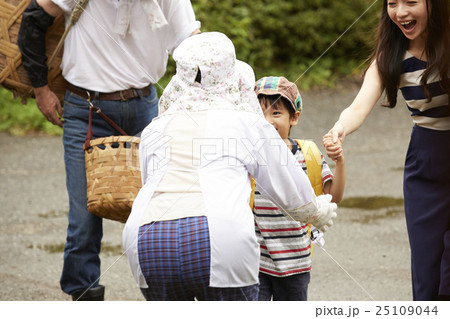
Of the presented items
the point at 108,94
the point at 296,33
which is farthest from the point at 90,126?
the point at 296,33

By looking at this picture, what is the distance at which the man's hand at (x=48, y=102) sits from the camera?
405 cm

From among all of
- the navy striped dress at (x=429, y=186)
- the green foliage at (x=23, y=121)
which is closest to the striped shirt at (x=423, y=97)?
the navy striped dress at (x=429, y=186)

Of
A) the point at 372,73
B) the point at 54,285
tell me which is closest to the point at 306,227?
the point at 372,73

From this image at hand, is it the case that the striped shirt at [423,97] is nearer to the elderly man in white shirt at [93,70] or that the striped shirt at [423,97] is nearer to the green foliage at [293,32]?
the elderly man in white shirt at [93,70]

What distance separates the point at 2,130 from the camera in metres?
9.95

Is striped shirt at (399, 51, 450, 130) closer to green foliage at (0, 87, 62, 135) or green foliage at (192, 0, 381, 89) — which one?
green foliage at (0, 87, 62, 135)

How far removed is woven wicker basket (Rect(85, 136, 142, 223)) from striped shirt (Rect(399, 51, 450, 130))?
4.25 feet

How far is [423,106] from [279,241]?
0.88 meters

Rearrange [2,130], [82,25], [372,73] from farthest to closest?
[2,130], [82,25], [372,73]

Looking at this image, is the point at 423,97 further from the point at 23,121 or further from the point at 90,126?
the point at 23,121

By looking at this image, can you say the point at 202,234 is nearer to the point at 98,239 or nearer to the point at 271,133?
the point at 271,133

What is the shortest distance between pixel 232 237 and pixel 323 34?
977cm

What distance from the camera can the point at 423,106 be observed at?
3.37 meters

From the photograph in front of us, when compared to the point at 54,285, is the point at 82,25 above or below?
above
